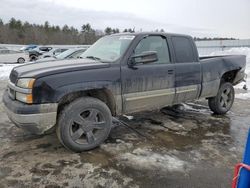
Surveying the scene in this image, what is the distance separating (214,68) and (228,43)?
20.5 metres

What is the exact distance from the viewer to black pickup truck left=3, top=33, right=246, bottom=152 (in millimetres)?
3615

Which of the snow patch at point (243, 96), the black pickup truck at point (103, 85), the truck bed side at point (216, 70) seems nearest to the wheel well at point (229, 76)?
the truck bed side at point (216, 70)

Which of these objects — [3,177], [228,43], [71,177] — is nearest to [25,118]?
[3,177]

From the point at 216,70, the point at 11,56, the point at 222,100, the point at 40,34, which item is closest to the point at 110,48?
the point at 216,70

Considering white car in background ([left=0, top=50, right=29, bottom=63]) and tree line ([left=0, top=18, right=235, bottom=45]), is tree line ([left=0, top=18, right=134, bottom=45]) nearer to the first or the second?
tree line ([left=0, top=18, right=235, bottom=45])

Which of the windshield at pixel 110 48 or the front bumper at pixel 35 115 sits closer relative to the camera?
the front bumper at pixel 35 115

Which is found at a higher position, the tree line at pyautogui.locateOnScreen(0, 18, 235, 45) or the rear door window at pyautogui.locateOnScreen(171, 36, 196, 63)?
the tree line at pyautogui.locateOnScreen(0, 18, 235, 45)

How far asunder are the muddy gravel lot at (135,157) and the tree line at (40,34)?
202ft

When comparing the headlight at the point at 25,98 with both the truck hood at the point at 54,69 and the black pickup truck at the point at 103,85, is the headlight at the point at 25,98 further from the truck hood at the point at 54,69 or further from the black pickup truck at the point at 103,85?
the truck hood at the point at 54,69

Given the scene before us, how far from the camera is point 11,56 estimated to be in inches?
916

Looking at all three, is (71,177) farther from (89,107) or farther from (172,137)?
(172,137)

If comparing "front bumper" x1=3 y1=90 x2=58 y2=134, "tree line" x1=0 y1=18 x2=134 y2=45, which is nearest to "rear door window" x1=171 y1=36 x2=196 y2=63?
"front bumper" x1=3 y1=90 x2=58 y2=134

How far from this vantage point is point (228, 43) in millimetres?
24359

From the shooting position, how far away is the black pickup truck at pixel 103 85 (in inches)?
142
